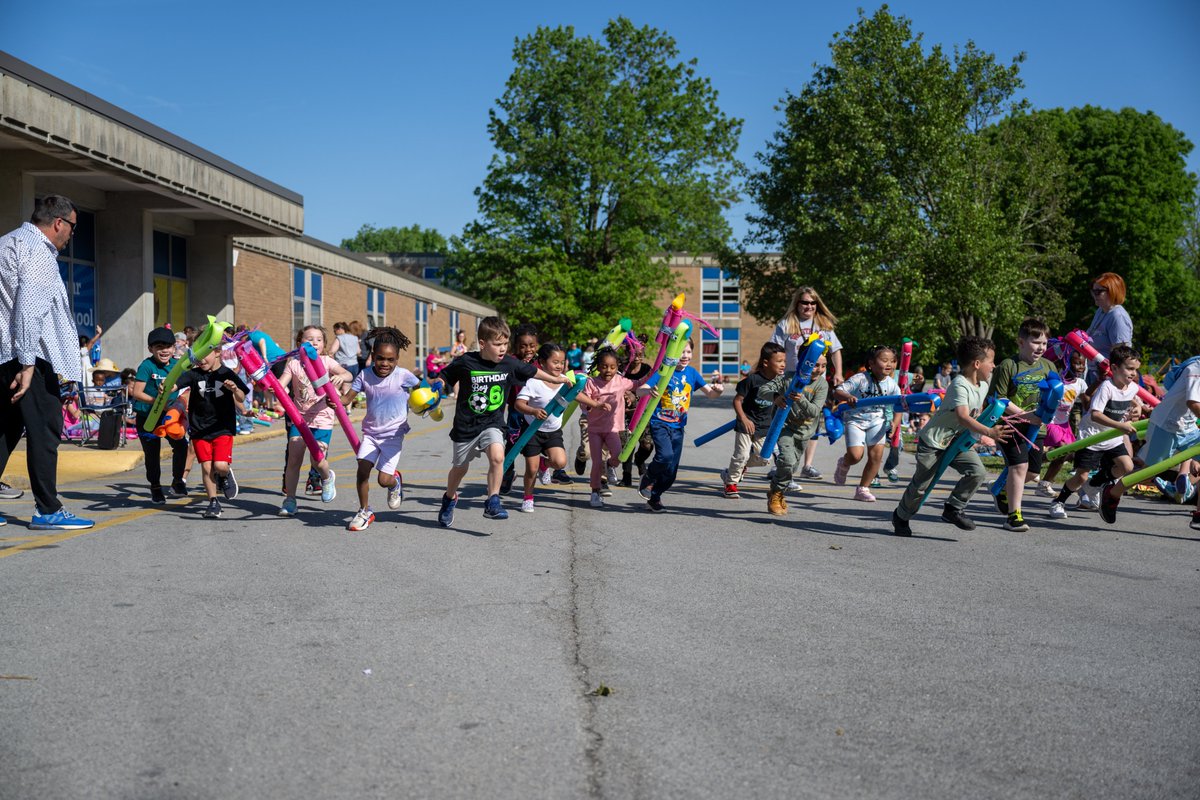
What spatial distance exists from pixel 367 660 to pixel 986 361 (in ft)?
19.3

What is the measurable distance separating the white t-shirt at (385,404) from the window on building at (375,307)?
1108 inches

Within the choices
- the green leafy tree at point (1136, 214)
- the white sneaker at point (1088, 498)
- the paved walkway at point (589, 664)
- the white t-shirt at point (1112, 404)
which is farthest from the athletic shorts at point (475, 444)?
the green leafy tree at point (1136, 214)

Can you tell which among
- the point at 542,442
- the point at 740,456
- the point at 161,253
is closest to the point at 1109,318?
the point at 740,456

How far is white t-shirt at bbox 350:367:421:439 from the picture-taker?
8148 mm

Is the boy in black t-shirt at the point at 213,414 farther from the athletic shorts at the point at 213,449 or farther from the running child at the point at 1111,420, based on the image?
the running child at the point at 1111,420

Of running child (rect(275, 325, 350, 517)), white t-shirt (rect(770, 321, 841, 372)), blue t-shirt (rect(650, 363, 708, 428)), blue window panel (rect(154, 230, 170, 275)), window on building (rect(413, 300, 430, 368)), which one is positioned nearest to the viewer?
running child (rect(275, 325, 350, 517))

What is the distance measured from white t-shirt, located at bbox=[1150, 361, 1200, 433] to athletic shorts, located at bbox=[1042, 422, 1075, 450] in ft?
3.61

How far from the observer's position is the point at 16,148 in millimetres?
16062

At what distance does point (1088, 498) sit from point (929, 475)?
9.45ft

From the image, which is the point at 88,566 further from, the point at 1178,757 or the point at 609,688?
the point at 1178,757

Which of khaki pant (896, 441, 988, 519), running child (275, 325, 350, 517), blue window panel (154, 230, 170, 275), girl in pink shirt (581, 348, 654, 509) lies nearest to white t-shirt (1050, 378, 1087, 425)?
khaki pant (896, 441, 988, 519)

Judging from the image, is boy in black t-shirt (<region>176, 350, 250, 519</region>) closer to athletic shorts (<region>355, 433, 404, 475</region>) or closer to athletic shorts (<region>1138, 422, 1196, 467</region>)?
athletic shorts (<region>355, 433, 404, 475</region>)

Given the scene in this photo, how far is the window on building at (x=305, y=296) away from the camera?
29438 mm

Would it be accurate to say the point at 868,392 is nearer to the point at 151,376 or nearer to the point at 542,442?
the point at 542,442
